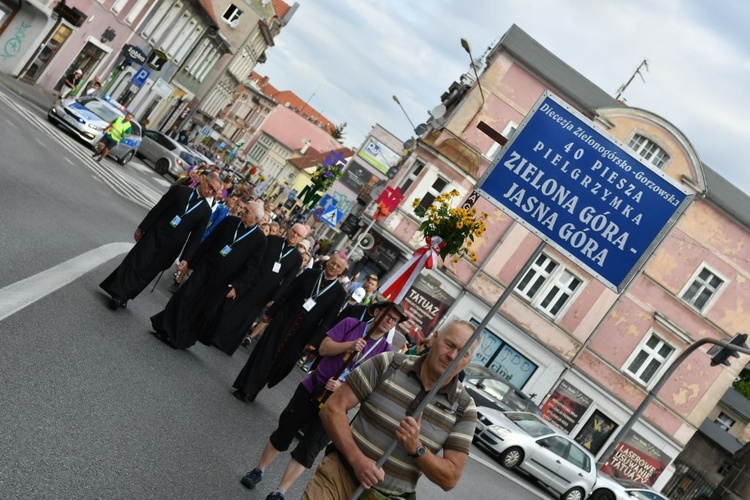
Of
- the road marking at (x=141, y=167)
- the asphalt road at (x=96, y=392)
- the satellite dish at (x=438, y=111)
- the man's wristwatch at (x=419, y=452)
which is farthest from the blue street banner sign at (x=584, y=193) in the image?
the road marking at (x=141, y=167)

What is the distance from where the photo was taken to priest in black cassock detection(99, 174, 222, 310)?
1108 cm

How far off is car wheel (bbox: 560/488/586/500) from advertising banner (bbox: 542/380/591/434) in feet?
53.1

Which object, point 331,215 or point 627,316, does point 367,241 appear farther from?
point 627,316

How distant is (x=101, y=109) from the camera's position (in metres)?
35.2

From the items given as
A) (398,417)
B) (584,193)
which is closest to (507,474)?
(584,193)

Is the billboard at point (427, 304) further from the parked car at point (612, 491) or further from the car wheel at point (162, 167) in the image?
the parked car at point (612, 491)

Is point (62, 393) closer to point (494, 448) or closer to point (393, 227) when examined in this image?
point (494, 448)

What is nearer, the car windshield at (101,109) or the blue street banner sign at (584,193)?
the blue street banner sign at (584,193)

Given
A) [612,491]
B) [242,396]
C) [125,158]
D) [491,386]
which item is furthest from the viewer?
[125,158]

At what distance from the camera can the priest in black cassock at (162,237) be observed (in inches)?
436

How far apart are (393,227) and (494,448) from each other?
21024 mm

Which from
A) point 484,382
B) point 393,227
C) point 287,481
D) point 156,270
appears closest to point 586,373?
point 393,227

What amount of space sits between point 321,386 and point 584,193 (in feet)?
11.3

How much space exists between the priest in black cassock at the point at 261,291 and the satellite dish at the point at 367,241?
2993 centimetres
